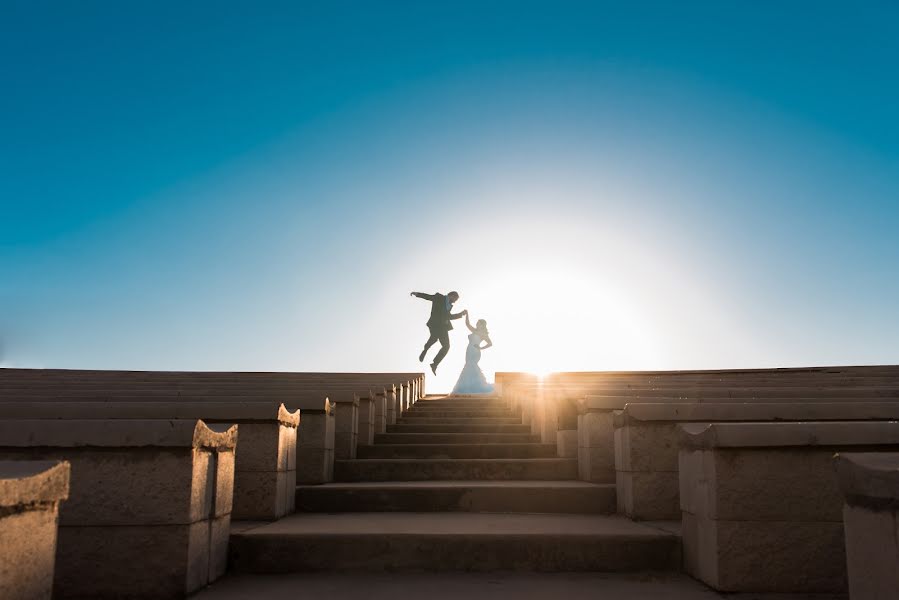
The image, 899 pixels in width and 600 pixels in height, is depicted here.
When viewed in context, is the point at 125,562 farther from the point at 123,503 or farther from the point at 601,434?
the point at 601,434

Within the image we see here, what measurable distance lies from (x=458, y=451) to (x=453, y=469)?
929 millimetres

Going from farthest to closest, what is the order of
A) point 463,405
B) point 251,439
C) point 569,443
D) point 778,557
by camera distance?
point 463,405 → point 569,443 → point 251,439 → point 778,557

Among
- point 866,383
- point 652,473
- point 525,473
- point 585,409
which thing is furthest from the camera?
point 866,383

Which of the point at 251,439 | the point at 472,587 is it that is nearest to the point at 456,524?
the point at 472,587

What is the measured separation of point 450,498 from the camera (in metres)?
5.29

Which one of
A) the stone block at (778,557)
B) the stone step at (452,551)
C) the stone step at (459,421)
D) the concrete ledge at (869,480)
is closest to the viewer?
the concrete ledge at (869,480)

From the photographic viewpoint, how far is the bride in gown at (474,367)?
1970cm

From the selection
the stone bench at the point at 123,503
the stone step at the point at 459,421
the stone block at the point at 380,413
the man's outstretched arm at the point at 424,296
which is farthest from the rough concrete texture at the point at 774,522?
the man's outstretched arm at the point at 424,296

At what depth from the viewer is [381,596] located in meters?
3.41

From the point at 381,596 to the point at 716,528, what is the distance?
1.81 meters

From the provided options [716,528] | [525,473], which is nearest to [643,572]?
[716,528]

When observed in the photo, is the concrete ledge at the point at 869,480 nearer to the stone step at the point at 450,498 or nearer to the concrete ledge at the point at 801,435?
the concrete ledge at the point at 801,435

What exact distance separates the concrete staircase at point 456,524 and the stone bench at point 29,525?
5.59ft

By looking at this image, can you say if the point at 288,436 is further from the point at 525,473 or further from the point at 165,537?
the point at 525,473
